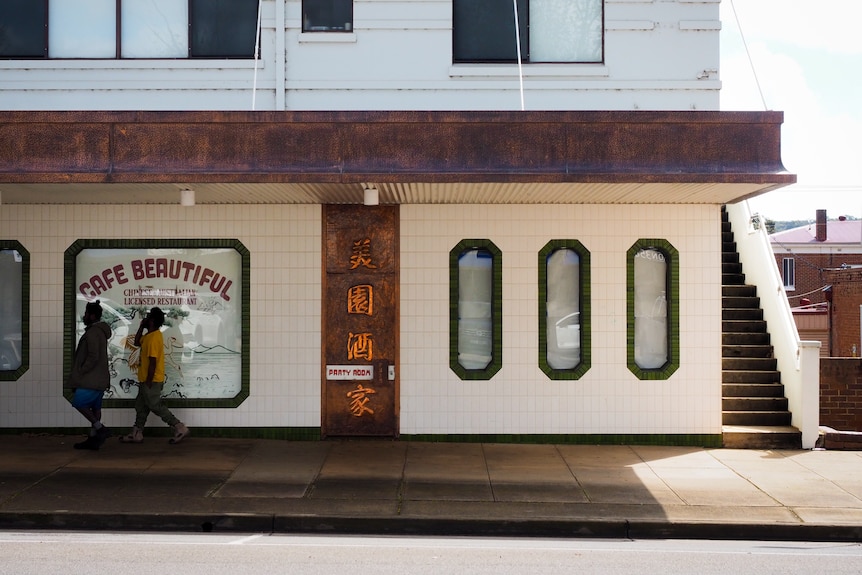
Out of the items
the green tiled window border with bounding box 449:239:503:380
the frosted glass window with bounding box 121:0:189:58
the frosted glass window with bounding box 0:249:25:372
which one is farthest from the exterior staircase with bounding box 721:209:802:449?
the frosted glass window with bounding box 0:249:25:372

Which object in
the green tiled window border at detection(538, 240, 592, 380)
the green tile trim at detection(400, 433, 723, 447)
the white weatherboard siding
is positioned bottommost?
the green tile trim at detection(400, 433, 723, 447)

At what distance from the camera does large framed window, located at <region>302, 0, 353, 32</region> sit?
12.1 meters

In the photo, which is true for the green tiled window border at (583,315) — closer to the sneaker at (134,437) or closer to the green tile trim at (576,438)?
the green tile trim at (576,438)

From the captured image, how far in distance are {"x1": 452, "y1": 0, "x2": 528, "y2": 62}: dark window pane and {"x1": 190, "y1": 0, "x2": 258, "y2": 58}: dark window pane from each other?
2693mm

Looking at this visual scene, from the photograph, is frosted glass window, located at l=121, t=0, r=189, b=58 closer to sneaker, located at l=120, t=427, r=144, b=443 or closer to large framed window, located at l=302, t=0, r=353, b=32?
large framed window, located at l=302, t=0, r=353, b=32

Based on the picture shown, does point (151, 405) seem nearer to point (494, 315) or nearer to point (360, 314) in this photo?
point (360, 314)

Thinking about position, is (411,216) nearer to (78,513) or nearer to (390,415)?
(390,415)

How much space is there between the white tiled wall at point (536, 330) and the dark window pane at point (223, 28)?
3.10 meters

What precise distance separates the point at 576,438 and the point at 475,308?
2.17 metres

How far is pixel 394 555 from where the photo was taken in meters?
7.66

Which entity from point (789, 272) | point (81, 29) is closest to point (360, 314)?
point (81, 29)

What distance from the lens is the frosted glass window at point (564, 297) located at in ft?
40.4

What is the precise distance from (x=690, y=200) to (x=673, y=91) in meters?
1.44

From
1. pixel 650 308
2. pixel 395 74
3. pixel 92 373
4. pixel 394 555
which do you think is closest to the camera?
pixel 394 555
